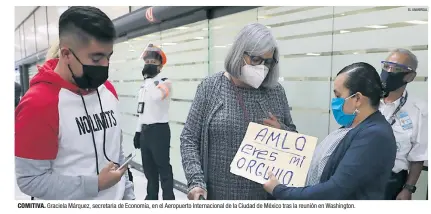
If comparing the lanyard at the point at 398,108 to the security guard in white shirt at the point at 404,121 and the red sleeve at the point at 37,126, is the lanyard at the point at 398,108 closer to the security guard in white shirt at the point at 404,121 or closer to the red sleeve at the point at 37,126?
the security guard in white shirt at the point at 404,121

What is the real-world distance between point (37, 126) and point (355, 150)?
3.12ft

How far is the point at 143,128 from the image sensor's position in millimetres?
2121

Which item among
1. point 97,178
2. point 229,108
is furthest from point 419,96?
point 97,178

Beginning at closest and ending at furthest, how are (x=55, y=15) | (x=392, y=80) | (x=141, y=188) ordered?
(x=55, y=15) → (x=392, y=80) → (x=141, y=188)

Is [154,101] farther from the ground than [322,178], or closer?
farther from the ground

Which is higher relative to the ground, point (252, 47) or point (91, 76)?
point (252, 47)

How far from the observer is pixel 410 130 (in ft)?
4.41

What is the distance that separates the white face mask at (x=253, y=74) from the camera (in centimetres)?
105

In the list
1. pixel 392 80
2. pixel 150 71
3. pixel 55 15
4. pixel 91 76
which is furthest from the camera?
pixel 150 71

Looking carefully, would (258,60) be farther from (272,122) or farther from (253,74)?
(272,122)

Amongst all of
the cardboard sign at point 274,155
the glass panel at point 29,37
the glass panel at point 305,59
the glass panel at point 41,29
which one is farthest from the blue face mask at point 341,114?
the glass panel at point 29,37

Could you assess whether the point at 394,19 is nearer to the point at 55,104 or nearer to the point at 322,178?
the point at 322,178

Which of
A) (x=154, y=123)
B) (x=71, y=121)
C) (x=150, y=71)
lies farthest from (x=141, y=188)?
(x=71, y=121)
